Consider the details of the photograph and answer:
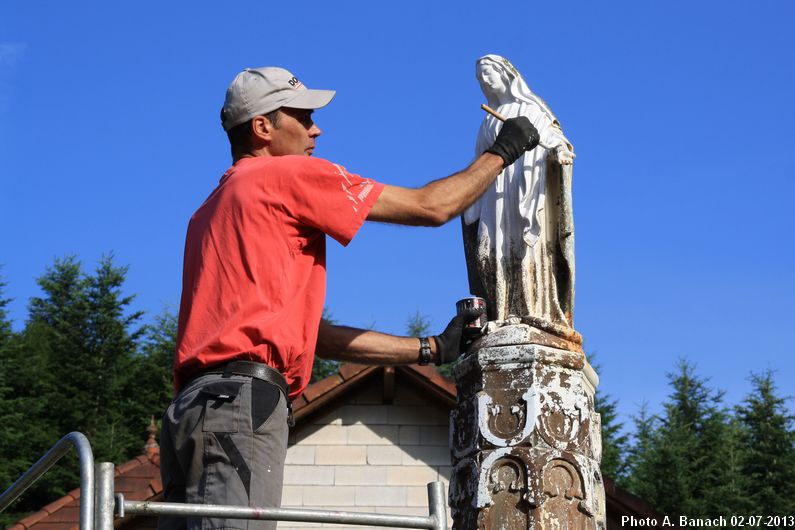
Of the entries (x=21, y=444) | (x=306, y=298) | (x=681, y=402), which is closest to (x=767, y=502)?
(x=681, y=402)

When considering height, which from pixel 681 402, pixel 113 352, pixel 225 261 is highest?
pixel 113 352

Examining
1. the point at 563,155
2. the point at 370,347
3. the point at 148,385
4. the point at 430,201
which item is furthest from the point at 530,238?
the point at 148,385

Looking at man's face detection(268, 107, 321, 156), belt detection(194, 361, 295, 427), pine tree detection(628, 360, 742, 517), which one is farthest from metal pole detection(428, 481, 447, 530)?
pine tree detection(628, 360, 742, 517)

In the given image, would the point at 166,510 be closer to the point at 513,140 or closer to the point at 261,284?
the point at 261,284

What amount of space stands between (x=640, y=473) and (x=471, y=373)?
14.8 m

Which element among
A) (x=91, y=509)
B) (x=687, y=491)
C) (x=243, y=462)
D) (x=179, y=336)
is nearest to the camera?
(x=91, y=509)

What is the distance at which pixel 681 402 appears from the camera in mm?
23203

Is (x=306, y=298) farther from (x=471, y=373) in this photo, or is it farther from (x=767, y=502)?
(x=767, y=502)

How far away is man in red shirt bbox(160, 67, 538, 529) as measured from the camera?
3.14m

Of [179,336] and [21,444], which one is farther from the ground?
[21,444]

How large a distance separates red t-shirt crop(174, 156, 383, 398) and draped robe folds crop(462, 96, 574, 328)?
11.6ft

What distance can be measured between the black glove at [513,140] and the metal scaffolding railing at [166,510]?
1.32 m

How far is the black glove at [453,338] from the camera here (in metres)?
4.05

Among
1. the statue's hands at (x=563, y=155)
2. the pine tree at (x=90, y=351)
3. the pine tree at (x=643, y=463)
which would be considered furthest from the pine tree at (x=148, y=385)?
the statue's hands at (x=563, y=155)
